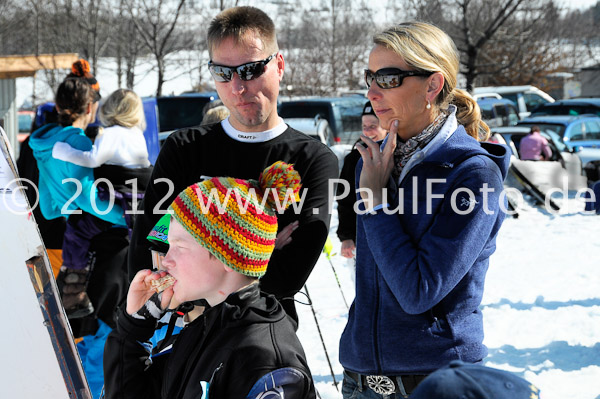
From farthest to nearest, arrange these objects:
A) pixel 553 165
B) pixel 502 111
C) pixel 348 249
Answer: pixel 502 111
pixel 553 165
pixel 348 249

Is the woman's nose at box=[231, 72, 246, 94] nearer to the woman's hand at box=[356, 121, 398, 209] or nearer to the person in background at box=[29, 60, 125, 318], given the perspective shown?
the woman's hand at box=[356, 121, 398, 209]

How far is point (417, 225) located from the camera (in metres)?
2.11

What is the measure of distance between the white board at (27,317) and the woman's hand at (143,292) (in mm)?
539

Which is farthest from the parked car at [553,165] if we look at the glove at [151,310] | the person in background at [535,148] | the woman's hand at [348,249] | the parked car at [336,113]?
the glove at [151,310]

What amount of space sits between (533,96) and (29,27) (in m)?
18.9

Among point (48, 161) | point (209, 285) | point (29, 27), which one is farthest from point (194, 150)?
point (29, 27)

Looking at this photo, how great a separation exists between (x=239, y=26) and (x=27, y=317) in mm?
1327

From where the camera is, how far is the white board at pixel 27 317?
241 centimetres

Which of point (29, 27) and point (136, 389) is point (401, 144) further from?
point (29, 27)

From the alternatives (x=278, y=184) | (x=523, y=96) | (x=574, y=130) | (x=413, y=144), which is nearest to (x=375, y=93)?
(x=413, y=144)

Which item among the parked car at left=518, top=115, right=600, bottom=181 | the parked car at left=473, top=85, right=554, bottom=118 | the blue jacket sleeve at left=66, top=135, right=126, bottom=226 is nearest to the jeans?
the blue jacket sleeve at left=66, top=135, right=126, bottom=226

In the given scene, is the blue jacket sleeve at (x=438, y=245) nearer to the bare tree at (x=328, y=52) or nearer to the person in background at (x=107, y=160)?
the person in background at (x=107, y=160)

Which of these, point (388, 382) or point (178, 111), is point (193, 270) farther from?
point (178, 111)

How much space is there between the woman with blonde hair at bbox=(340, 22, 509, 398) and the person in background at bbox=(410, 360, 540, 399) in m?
0.70
